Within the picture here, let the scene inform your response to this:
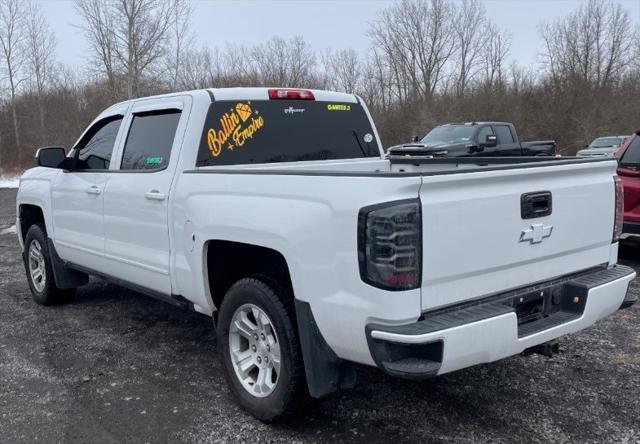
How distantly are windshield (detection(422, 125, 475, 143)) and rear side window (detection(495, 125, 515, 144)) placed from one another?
3.01 ft

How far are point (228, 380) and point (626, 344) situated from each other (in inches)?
122

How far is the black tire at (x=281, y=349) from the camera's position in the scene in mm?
3172

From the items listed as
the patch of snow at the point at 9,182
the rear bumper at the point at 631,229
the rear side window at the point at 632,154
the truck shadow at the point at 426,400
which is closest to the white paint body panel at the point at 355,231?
the truck shadow at the point at 426,400

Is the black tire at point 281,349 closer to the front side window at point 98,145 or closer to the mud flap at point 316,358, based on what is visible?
the mud flap at point 316,358

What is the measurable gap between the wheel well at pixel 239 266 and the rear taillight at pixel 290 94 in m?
1.37

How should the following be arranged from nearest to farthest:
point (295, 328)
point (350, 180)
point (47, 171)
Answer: point (350, 180) → point (295, 328) → point (47, 171)

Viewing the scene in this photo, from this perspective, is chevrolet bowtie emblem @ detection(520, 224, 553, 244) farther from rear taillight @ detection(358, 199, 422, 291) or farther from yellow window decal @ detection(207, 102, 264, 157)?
yellow window decal @ detection(207, 102, 264, 157)

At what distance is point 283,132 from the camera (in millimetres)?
4484

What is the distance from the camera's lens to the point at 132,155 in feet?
15.4

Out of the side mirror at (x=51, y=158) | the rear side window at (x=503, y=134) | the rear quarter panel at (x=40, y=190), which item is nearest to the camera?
the side mirror at (x=51, y=158)

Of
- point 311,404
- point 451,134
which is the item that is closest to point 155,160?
point 311,404

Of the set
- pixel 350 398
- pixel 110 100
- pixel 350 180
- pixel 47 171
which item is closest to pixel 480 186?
pixel 350 180

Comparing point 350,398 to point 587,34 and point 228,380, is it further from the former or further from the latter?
point 587,34

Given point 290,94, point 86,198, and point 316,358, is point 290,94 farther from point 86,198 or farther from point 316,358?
point 316,358
